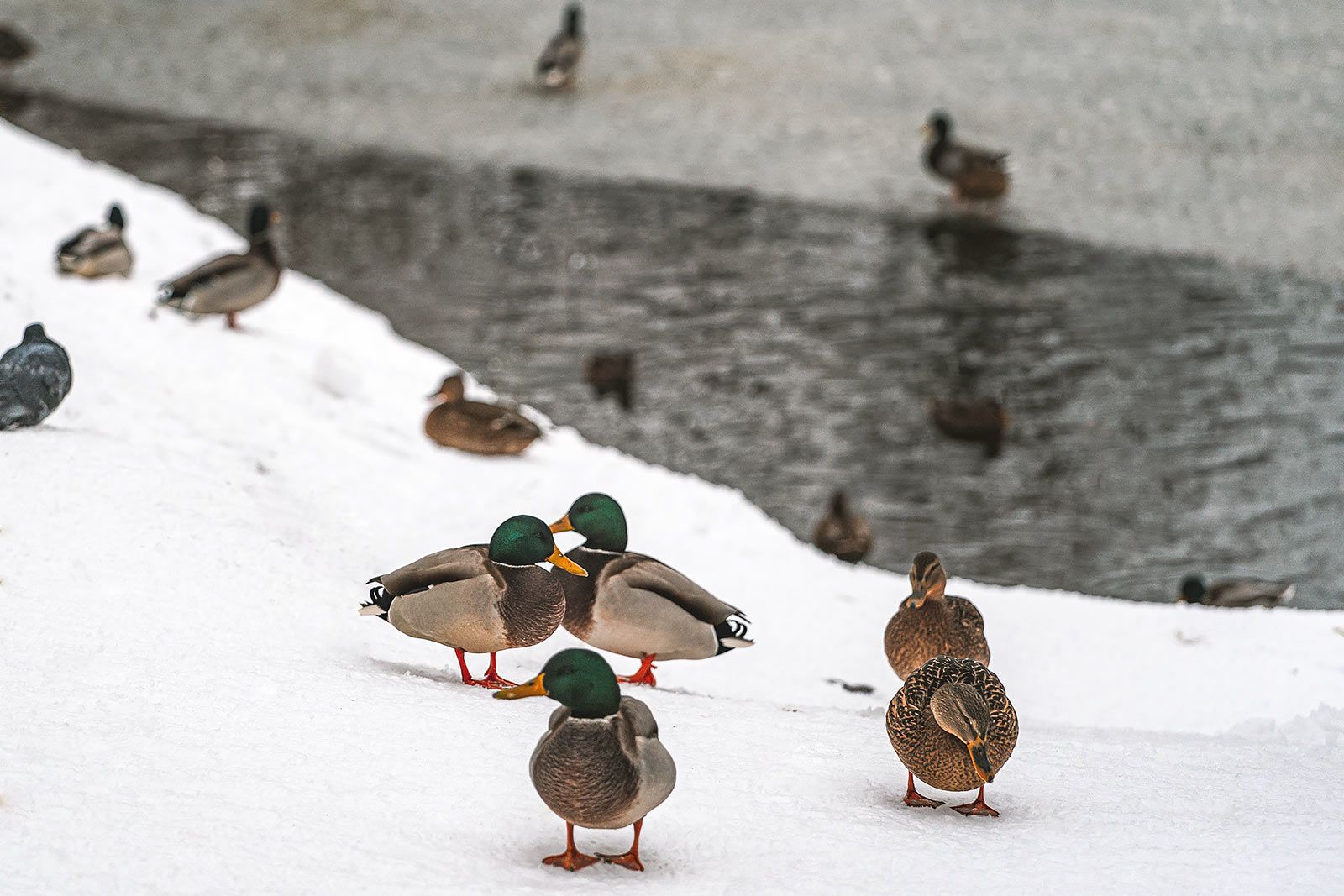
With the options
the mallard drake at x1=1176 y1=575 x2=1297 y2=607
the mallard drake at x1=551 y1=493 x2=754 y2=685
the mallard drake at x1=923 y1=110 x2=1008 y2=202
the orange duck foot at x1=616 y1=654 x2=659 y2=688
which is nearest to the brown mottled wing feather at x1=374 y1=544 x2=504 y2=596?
the mallard drake at x1=551 y1=493 x2=754 y2=685

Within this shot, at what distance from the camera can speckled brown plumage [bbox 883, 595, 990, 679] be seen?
16.6 feet

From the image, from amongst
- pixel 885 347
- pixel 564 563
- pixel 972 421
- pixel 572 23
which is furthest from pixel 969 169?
pixel 564 563

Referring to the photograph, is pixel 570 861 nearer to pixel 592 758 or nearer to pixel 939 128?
pixel 592 758

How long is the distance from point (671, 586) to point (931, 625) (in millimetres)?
951

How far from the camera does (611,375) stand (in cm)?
1047

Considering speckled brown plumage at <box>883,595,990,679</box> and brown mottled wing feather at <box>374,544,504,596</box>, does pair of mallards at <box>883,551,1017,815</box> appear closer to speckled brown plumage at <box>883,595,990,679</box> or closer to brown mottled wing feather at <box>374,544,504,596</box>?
speckled brown plumage at <box>883,595,990,679</box>

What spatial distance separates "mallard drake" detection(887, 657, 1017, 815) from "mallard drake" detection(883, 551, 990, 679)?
3.22 feet

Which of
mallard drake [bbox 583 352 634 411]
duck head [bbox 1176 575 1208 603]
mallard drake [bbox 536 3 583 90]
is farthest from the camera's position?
mallard drake [bbox 536 3 583 90]

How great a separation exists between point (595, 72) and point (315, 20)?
474 centimetres

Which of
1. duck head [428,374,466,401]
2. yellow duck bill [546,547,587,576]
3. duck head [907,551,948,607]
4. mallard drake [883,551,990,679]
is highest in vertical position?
duck head [428,374,466,401]

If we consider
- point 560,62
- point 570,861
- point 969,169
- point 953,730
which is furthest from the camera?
point 560,62

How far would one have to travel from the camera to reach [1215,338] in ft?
38.8

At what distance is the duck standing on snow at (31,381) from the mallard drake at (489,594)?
6.48 feet

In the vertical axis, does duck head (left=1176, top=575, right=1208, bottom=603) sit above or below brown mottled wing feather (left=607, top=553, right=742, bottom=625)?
above
